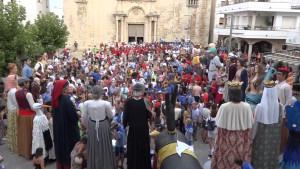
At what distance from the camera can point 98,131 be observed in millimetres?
5188

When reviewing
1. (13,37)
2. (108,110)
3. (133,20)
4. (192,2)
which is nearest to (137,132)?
(108,110)

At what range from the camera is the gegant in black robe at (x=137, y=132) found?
495 cm

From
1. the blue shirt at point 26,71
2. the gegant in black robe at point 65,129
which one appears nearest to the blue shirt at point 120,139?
the gegant in black robe at point 65,129

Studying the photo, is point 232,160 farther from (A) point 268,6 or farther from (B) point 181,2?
(B) point 181,2

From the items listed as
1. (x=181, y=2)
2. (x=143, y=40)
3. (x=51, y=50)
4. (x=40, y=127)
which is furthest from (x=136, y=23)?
(x=40, y=127)

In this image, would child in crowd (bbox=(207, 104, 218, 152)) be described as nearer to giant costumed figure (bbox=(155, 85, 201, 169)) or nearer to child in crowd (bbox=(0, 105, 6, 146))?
giant costumed figure (bbox=(155, 85, 201, 169))

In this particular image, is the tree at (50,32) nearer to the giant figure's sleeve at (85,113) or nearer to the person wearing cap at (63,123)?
the person wearing cap at (63,123)

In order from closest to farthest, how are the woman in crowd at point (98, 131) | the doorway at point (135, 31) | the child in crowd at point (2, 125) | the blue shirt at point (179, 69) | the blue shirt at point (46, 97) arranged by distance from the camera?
the woman in crowd at point (98, 131), the child in crowd at point (2, 125), the blue shirt at point (46, 97), the blue shirt at point (179, 69), the doorway at point (135, 31)

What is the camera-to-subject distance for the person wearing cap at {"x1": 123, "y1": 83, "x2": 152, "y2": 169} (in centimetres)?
493

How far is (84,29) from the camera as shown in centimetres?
3250

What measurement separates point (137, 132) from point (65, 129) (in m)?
1.62

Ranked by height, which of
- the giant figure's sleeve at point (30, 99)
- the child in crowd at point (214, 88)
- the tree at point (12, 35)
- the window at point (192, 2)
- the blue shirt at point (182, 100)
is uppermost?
the window at point (192, 2)

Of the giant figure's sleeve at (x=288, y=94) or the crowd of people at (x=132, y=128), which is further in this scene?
the giant figure's sleeve at (x=288, y=94)

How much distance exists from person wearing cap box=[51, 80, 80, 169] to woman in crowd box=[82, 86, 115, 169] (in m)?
0.53
